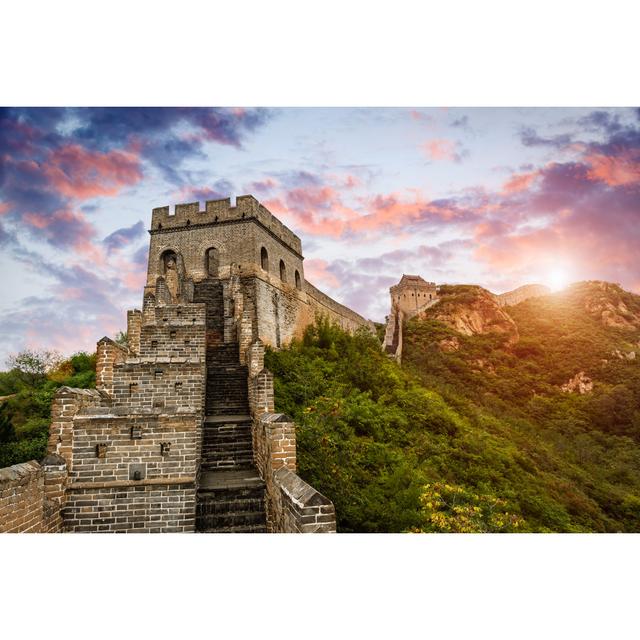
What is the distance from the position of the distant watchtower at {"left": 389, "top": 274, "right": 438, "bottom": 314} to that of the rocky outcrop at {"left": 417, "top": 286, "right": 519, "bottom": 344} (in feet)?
6.91

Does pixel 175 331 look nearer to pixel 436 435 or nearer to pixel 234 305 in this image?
pixel 234 305

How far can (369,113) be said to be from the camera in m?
9.80

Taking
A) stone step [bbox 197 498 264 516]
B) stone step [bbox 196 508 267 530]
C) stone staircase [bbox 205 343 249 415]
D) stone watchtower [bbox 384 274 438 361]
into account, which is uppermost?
stone watchtower [bbox 384 274 438 361]

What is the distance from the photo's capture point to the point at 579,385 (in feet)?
69.7

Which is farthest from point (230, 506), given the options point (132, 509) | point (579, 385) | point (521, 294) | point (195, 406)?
point (521, 294)

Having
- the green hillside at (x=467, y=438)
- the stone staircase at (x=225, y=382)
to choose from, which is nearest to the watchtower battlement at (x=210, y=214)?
the green hillside at (x=467, y=438)

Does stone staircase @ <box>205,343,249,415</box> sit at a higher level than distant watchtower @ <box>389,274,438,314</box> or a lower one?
lower

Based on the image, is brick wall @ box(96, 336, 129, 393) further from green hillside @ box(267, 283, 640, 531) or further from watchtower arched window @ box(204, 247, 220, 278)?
watchtower arched window @ box(204, 247, 220, 278)

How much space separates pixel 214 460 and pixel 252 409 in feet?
4.43

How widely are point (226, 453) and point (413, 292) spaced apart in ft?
107

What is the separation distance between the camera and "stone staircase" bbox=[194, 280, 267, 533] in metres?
6.45

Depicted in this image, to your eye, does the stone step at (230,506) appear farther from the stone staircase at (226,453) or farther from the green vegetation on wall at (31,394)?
the green vegetation on wall at (31,394)

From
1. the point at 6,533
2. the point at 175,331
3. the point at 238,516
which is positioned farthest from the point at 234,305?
the point at 6,533

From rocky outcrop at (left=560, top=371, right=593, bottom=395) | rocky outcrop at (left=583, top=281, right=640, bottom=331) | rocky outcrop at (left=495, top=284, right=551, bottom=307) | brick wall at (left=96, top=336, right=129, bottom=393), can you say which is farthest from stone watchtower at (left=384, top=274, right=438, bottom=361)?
brick wall at (left=96, top=336, right=129, bottom=393)
